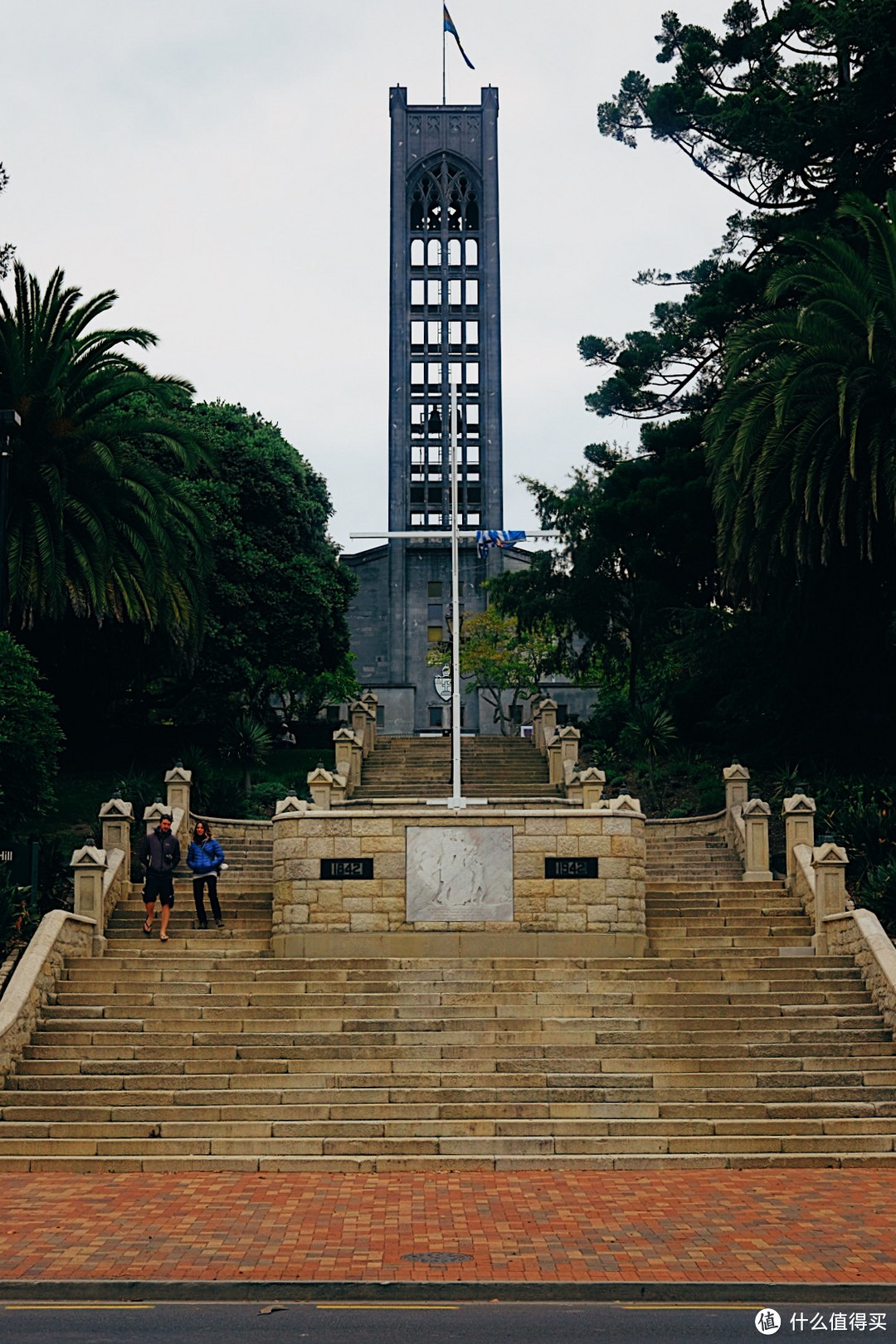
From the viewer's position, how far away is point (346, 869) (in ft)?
69.6

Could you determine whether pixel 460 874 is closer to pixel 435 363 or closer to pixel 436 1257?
pixel 436 1257

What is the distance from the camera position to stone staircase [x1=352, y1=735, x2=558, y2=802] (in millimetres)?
35562

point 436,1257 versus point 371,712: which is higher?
point 371,712

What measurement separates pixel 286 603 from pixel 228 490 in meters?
4.23

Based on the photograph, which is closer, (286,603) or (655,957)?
(655,957)

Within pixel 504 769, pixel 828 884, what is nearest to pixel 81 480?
pixel 504 769

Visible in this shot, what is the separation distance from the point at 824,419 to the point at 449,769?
13.4 meters

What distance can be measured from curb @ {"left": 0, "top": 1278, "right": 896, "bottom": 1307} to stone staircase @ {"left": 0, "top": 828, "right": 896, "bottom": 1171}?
4.62m

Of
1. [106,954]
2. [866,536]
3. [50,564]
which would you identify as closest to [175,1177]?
[106,954]

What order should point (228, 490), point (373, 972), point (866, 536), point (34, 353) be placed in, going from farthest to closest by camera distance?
point (228, 490)
point (34, 353)
point (866, 536)
point (373, 972)

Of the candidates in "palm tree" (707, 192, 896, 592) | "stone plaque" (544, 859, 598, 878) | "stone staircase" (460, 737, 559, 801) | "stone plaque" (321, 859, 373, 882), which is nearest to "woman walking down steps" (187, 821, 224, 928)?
"stone plaque" (321, 859, 373, 882)

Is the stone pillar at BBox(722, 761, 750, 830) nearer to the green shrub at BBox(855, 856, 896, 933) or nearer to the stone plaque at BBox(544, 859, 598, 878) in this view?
the green shrub at BBox(855, 856, 896, 933)

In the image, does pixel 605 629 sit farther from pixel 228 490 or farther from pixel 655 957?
pixel 655 957

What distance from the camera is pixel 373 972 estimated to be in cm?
1980
